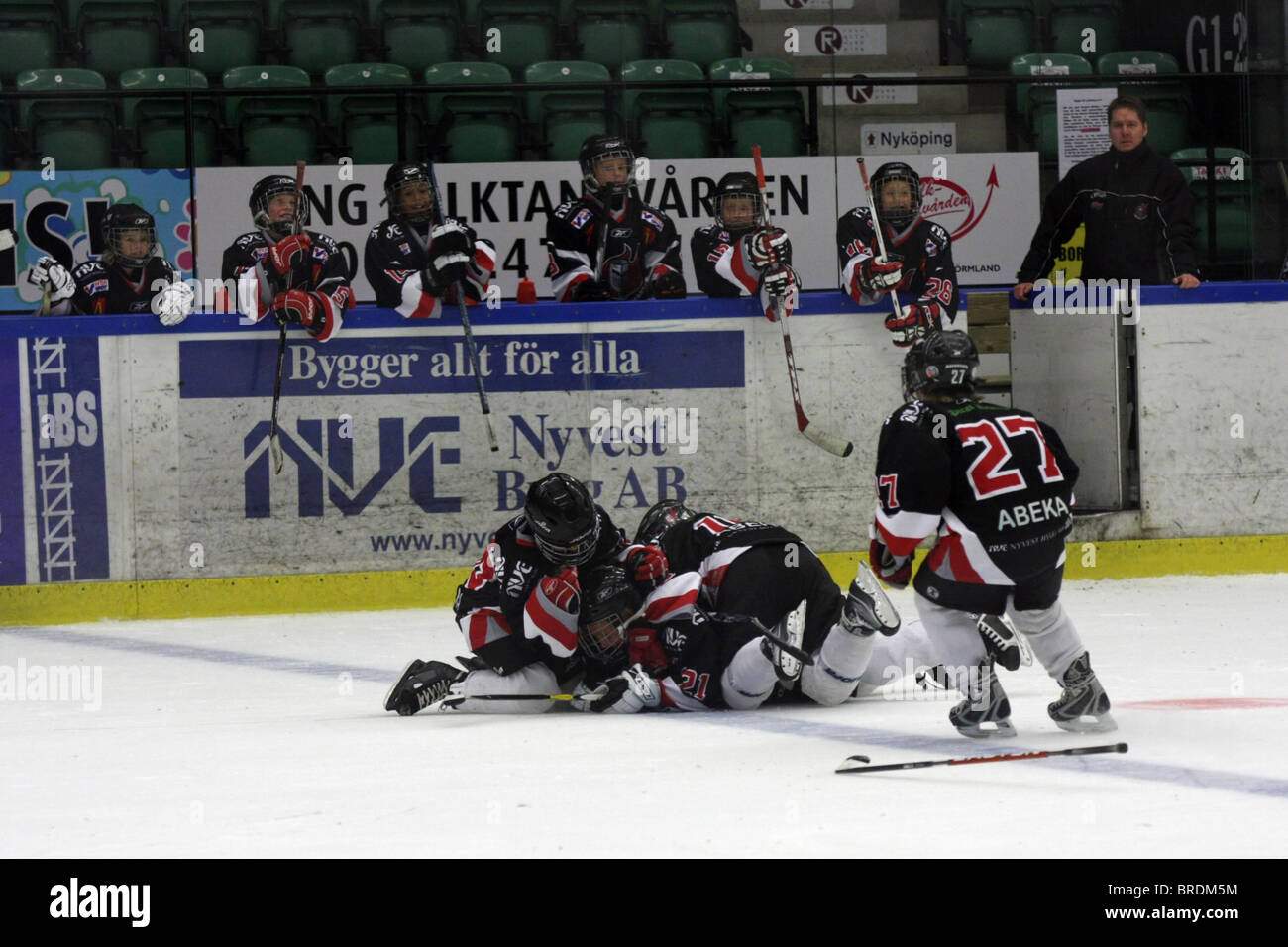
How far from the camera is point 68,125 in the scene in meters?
9.15

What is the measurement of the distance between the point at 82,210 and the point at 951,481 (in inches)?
228

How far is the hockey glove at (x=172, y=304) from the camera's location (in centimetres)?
789

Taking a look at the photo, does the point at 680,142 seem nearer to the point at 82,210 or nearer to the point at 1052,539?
the point at 82,210

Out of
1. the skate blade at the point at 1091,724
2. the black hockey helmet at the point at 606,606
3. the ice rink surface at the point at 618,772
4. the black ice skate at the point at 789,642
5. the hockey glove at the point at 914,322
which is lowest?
the ice rink surface at the point at 618,772

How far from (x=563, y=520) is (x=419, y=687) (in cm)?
67

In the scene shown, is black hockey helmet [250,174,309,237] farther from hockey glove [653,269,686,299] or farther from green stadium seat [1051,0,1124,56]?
green stadium seat [1051,0,1124,56]

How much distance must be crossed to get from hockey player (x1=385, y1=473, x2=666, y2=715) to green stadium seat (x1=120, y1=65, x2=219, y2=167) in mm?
4288

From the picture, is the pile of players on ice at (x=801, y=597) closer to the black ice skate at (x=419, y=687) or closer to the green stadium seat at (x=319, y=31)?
the black ice skate at (x=419, y=687)

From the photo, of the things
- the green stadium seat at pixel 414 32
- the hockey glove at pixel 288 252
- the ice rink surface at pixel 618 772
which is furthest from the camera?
the green stadium seat at pixel 414 32

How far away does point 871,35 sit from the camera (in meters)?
9.52

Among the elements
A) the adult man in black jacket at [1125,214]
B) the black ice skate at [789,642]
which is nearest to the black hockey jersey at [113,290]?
the adult man in black jacket at [1125,214]

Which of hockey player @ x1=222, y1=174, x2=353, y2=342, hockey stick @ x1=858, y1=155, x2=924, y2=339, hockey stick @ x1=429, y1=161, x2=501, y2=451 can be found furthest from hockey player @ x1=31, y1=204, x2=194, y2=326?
hockey stick @ x1=858, y1=155, x2=924, y2=339

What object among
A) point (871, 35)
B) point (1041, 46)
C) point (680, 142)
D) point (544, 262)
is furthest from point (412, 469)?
point (1041, 46)

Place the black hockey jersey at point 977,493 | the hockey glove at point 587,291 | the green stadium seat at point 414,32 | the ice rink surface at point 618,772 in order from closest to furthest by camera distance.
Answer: the ice rink surface at point 618,772
the black hockey jersey at point 977,493
the hockey glove at point 587,291
the green stadium seat at point 414,32
